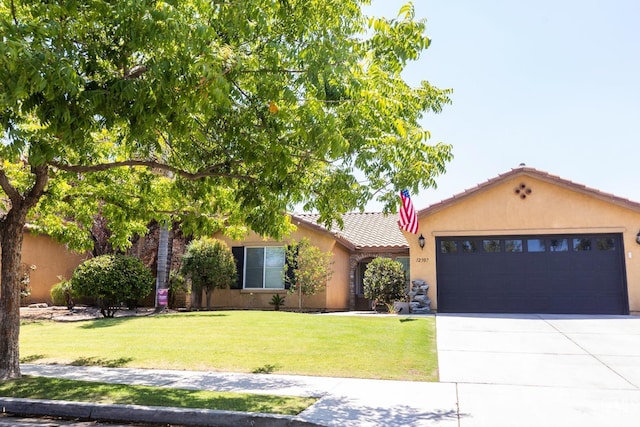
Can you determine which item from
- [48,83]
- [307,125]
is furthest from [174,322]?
[48,83]

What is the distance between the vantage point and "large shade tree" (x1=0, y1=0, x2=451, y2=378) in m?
4.98

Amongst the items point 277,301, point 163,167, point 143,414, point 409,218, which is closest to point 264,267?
point 277,301

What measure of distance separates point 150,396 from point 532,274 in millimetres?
13481

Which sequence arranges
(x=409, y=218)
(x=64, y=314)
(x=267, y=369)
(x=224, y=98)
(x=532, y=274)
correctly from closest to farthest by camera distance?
1. (x=224, y=98)
2. (x=267, y=369)
3. (x=409, y=218)
4. (x=532, y=274)
5. (x=64, y=314)

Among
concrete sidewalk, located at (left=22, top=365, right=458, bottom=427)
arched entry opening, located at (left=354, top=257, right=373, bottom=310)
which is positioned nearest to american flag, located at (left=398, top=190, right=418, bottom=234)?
arched entry opening, located at (left=354, top=257, right=373, bottom=310)

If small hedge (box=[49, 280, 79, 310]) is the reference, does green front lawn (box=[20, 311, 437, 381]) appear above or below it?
below

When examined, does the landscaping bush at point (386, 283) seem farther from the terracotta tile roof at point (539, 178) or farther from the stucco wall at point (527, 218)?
the terracotta tile roof at point (539, 178)

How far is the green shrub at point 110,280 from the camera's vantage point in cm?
1550

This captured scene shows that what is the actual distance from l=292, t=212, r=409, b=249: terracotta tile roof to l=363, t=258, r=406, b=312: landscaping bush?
7.16 ft

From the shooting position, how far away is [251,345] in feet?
34.9

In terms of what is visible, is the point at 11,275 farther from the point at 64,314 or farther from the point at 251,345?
the point at 64,314

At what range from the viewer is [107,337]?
11711mm

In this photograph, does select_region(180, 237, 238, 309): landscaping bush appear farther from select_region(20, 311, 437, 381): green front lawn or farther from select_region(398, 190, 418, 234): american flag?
select_region(398, 190, 418, 234): american flag

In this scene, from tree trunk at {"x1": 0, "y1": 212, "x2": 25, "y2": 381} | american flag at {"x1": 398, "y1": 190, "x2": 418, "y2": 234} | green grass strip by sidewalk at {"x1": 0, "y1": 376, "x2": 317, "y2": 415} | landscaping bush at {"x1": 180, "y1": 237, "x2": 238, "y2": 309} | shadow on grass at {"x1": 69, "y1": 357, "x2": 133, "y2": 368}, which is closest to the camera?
green grass strip by sidewalk at {"x1": 0, "y1": 376, "x2": 317, "y2": 415}
